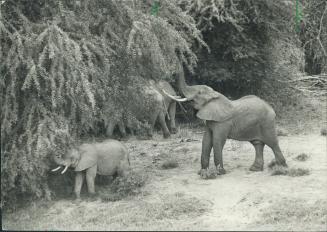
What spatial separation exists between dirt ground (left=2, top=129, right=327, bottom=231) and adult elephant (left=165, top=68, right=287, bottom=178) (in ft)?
1.17

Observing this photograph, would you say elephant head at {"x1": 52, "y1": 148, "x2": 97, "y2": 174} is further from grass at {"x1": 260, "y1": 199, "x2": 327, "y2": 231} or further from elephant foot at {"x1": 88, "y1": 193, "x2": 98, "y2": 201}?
grass at {"x1": 260, "y1": 199, "x2": 327, "y2": 231}

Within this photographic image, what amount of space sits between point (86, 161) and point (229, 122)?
2522 millimetres

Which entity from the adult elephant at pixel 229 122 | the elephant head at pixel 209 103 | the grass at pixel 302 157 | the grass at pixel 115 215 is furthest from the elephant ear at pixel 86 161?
the grass at pixel 302 157

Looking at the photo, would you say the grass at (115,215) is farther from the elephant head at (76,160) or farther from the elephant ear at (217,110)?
the elephant ear at (217,110)

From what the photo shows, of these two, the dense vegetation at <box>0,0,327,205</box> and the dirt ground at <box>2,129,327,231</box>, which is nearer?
the dirt ground at <box>2,129,327,231</box>

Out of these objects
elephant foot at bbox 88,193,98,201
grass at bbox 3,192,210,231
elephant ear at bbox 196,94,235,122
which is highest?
elephant ear at bbox 196,94,235,122

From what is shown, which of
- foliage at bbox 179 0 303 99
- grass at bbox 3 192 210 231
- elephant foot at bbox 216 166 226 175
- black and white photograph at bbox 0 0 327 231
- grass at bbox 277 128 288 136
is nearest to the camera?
grass at bbox 3 192 210 231

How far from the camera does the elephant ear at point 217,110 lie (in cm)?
1004

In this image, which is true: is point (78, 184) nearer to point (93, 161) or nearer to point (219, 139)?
point (93, 161)

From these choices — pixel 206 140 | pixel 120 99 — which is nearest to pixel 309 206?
pixel 206 140

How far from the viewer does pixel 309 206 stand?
825 centimetres

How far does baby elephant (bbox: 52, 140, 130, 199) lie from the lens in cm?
867

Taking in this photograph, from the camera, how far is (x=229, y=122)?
10086 millimetres

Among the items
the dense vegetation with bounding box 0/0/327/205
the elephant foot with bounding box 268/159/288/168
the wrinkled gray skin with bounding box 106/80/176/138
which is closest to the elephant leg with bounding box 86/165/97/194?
the dense vegetation with bounding box 0/0/327/205
